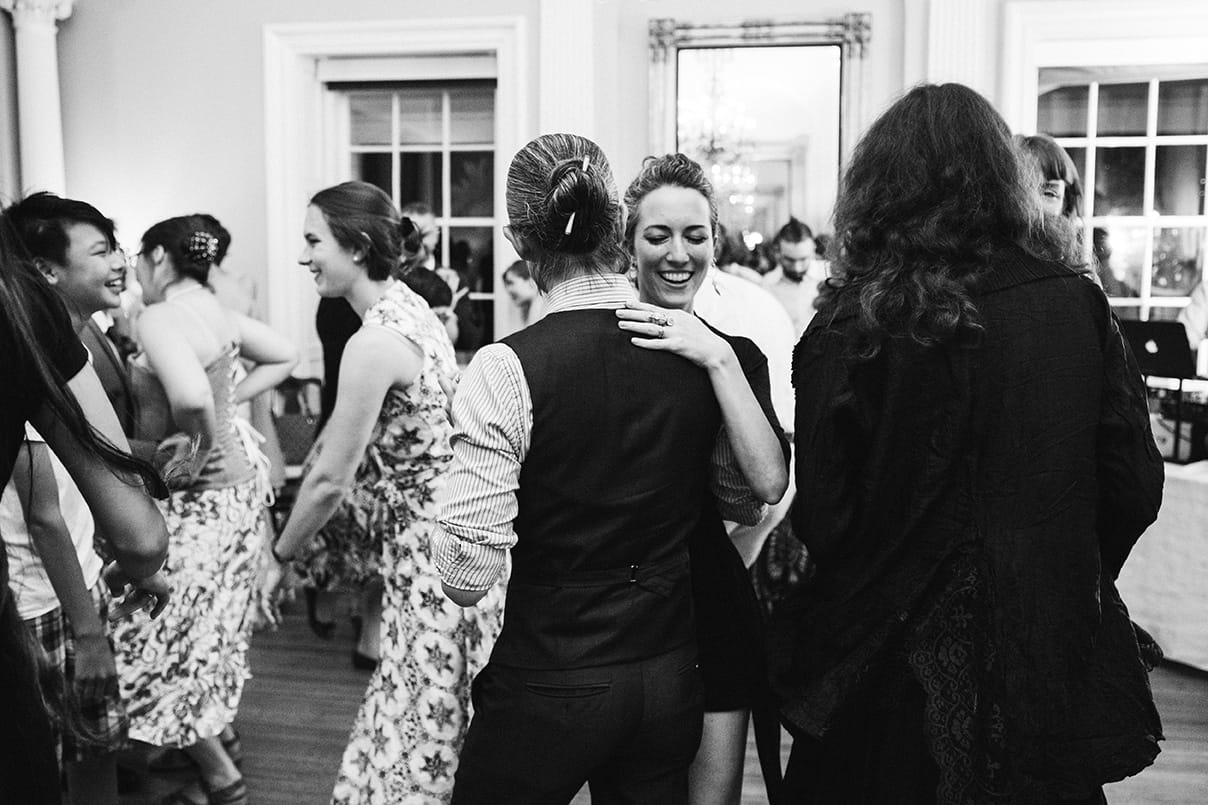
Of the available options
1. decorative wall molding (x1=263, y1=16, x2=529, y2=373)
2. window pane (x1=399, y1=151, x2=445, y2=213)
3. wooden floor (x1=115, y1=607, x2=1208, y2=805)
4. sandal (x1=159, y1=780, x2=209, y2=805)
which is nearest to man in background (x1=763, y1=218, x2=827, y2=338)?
decorative wall molding (x1=263, y1=16, x2=529, y2=373)

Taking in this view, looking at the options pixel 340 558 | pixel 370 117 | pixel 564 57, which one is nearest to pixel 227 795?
pixel 340 558

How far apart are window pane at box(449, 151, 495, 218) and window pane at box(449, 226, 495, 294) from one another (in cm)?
10

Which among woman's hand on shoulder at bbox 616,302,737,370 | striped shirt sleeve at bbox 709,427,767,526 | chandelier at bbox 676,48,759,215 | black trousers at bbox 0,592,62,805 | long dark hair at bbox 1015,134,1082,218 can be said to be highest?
chandelier at bbox 676,48,759,215

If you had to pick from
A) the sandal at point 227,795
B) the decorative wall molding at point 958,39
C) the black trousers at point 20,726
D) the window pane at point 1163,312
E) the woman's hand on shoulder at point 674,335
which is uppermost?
the decorative wall molding at point 958,39

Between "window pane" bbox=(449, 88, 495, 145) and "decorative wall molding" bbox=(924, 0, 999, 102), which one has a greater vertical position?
"decorative wall molding" bbox=(924, 0, 999, 102)

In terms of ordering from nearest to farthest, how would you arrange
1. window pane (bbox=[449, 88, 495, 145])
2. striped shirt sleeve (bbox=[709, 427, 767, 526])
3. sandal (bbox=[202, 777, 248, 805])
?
Answer: striped shirt sleeve (bbox=[709, 427, 767, 526]), sandal (bbox=[202, 777, 248, 805]), window pane (bbox=[449, 88, 495, 145])

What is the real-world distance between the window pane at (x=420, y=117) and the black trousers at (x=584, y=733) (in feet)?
16.7

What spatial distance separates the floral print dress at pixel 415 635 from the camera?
2254mm

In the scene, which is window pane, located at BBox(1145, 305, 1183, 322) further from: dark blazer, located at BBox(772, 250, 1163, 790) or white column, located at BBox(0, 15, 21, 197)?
white column, located at BBox(0, 15, 21, 197)

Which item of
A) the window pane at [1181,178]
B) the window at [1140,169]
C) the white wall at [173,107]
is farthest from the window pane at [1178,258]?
the white wall at [173,107]

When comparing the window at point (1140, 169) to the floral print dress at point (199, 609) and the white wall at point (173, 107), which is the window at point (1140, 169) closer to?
the white wall at point (173, 107)

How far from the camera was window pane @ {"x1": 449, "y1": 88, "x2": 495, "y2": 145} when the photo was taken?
618 cm

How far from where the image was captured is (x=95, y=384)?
53.7 inches

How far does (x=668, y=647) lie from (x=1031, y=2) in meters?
4.94
